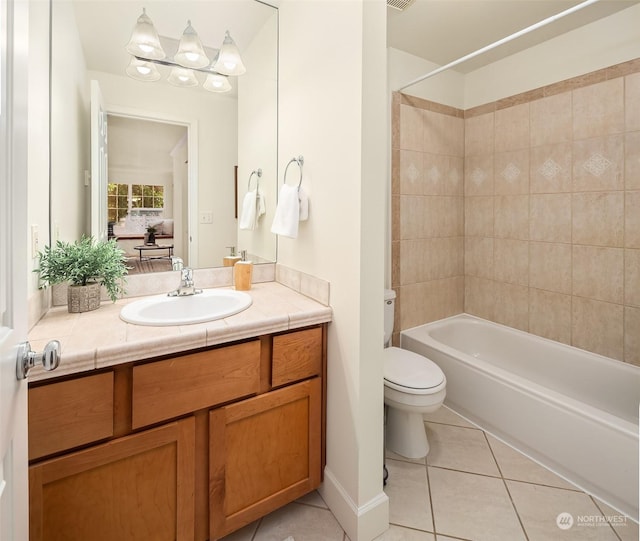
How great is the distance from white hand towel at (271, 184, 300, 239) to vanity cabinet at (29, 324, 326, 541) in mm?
464

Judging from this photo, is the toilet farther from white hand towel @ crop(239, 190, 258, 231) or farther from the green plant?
the green plant

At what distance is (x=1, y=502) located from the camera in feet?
1.83

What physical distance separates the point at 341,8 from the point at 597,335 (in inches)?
92.8

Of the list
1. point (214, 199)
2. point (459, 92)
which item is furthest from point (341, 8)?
point (459, 92)

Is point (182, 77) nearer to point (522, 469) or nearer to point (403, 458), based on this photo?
point (403, 458)

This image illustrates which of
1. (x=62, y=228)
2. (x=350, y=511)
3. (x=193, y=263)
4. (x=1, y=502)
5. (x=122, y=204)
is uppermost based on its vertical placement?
(x=122, y=204)

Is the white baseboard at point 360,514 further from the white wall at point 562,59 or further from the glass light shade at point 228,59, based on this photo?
the white wall at point 562,59

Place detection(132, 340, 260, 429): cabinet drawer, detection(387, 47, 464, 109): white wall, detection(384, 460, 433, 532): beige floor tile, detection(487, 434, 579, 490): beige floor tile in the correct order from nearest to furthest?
detection(132, 340, 260, 429): cabinet drawer
detection(384, 460, 433, 532): beige floor tile
detection(487, 434, 579, 490): beige floor tile
detection(387, 47, 464, 109): white wall

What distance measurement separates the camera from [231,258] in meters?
1.88

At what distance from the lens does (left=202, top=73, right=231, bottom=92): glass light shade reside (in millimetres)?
1749

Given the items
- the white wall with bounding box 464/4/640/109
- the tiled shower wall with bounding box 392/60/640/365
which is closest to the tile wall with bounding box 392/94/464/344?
the tiled shower wall with bounding box 392/60/640/365

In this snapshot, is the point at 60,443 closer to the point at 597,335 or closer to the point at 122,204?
the point at 122,204

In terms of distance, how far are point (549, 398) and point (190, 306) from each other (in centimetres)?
179

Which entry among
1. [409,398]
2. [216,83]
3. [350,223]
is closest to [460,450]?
[409,398]
